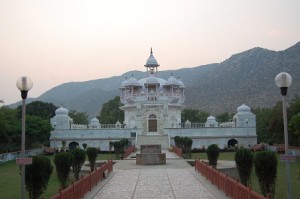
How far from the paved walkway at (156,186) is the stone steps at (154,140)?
26646mm

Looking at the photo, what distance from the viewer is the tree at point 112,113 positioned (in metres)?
79.8

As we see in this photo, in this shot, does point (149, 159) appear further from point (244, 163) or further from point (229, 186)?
point (229, 186)

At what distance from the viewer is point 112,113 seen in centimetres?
8069

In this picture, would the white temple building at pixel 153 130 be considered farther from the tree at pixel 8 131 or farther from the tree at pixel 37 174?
the tree at pixel 37 174

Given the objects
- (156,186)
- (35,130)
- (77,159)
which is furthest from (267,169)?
(35,130)

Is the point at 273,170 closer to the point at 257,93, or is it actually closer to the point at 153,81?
the point at 153,81

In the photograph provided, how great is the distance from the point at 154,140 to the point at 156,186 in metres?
33.1

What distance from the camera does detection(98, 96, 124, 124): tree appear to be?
79.8 m

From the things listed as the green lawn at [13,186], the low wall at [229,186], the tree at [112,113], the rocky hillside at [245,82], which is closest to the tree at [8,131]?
the green lawn at [13,186]

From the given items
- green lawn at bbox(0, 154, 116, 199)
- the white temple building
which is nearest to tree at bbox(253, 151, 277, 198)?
green lawn at bbox(0, 154, 116, 199)

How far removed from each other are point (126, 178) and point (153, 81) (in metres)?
40.5

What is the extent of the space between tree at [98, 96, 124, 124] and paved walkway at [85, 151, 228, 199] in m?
56.7

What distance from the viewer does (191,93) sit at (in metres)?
123

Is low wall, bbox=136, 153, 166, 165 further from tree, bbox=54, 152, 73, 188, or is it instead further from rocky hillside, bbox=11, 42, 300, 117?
rocky hillside, bbox=11, 42, 300, 117
